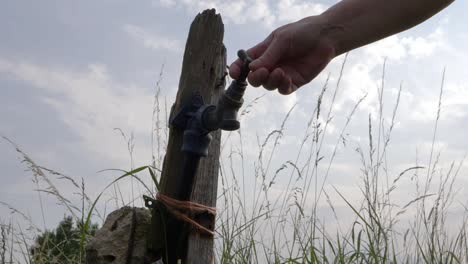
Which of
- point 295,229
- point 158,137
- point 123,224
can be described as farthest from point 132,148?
point 123,224

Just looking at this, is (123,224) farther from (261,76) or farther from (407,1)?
(407,1)

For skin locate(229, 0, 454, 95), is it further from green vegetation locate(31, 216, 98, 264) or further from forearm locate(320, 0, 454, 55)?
green vegetation locate(31, 216, 98, 264)

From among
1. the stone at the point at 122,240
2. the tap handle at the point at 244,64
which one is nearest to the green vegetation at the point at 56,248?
the stone at the point at 122,240

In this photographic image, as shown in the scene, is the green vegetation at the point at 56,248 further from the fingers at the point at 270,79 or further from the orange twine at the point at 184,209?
the fingers at the point at 270,79

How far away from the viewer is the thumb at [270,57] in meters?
1.47

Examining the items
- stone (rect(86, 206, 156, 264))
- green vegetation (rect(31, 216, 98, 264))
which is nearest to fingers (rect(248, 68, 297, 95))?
stone (rect(86, 206, 156, 264))

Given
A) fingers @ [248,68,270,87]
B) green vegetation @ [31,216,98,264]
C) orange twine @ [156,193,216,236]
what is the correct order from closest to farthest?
fingers @ [248,68,270,87]
orange twine @ [156,193,216,236]
green vegetation @ [31,216,98,264]

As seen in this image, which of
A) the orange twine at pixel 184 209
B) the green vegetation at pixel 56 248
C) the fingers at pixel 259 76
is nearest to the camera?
the fingers at pixel 259 76

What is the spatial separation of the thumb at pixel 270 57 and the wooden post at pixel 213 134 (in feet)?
1.96

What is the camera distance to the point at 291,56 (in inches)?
62.8

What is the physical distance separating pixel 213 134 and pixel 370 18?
2.74 feet

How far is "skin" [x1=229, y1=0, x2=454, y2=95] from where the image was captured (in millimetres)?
1515

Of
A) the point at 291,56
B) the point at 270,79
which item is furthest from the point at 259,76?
the point at 291,56

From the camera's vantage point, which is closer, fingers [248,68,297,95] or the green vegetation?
fingers [248,68,297,95]
